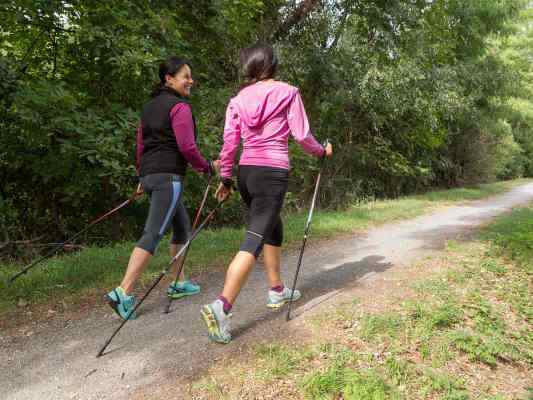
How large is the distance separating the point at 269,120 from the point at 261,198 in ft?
2.01

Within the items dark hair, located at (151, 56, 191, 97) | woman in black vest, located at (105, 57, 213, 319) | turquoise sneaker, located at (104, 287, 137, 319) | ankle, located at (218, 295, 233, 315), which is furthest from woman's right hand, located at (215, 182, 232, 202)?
turquoise sneaker, located at (104, 287, 137, 319)

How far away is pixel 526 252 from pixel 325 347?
416cm

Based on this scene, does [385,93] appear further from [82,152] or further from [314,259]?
[82,152]

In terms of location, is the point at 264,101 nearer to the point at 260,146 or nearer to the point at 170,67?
the point at 260,146

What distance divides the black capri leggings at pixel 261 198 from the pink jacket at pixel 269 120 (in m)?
0.07

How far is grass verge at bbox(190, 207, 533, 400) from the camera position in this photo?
8.54ft

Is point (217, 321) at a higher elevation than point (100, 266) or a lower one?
higher

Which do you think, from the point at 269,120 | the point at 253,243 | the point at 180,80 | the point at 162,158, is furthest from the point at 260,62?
the point at 253,243

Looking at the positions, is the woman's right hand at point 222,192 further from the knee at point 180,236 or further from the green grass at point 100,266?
the green grass at point 100,266

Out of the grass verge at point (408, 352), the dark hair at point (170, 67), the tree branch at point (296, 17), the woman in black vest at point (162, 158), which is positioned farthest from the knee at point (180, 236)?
the tree branch at point (296, 17)

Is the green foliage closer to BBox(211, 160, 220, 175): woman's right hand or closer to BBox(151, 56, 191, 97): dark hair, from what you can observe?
BBox(151, 56, 191, 97): dark hair

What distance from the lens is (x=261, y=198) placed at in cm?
327

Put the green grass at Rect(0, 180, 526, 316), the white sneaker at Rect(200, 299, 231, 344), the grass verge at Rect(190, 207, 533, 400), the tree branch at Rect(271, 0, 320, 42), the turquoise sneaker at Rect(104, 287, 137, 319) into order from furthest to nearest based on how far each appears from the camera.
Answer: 1. the tree branch at Rect(271, 0, 320, 42)
2. the green grass at Rect(0, 180, 526, 316)
3. the turquoise sneaker at Rect(104, 287, 137, 319)
4. the white sneaker at Rect(200, 299, 231, 344)
5. the grass verge at Rect(190, 207, 533, 400)

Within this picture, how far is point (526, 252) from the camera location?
5.75 metres
